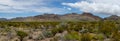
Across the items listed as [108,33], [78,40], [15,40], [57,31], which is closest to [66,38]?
[78,40]

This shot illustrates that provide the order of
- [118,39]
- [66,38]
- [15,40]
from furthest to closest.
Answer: [15,40]
[66,38]
[118,39]

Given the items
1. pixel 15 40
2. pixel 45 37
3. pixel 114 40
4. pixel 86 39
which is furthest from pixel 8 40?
pixel 114 40

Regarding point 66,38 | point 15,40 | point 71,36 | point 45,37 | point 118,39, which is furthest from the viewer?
point 45,37

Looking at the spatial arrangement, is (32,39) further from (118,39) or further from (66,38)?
(118,39)

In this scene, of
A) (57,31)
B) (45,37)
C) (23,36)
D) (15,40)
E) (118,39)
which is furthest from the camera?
(57,31)

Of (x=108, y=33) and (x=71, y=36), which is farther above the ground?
(x=71, y=36)

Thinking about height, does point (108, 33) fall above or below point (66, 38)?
below

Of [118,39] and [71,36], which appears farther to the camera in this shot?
[71,36]

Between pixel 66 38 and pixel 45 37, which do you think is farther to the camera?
pixel 45 37

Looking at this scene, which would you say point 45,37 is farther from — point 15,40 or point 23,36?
point 15,40
